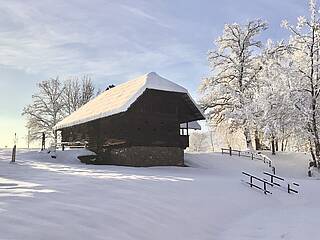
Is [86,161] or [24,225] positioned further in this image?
[86,161]

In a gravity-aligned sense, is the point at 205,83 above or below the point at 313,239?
above

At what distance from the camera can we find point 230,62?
38281 mm

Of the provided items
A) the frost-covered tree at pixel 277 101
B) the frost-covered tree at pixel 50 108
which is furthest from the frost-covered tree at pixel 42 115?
the frost-covered tree at pixel 277 101

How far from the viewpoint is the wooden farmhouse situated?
2656 centimetres

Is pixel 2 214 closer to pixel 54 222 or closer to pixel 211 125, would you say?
pixel 54 222

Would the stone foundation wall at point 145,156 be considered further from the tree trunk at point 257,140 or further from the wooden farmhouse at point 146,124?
the tree trunk at point 257,140

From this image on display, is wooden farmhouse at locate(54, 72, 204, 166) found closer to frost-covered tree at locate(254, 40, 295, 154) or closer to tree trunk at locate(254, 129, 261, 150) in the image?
frost-covered tree at locate(254, 40, 295, 154)

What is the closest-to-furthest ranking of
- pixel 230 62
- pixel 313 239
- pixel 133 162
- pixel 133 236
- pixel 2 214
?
pixel 2 214, pixel 133 236, pixel 313 239, pixel 133 162, pixel 230 62

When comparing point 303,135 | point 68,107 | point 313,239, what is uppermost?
point 68,107

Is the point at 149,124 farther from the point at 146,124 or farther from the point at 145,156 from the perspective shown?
the point at 145,156

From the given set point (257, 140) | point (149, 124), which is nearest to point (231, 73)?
point (257, 140)

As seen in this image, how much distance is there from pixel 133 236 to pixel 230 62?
3224 cm

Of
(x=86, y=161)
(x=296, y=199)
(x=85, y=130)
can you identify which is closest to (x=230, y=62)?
(x=85, y=130)

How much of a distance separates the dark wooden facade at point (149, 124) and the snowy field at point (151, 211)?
32.6 ft
